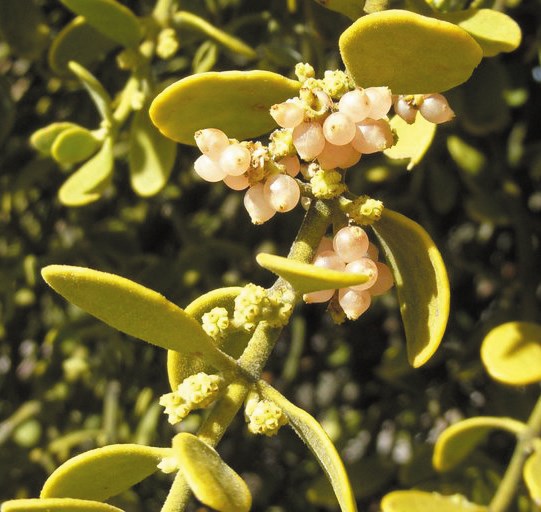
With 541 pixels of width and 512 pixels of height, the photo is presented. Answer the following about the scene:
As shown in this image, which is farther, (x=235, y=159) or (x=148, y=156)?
(x=148, y=156)

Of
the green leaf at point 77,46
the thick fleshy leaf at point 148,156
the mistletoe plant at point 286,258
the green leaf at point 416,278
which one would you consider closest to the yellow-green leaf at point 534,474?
the mistletoe plant at point 286,258

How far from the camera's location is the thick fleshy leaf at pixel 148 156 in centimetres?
84

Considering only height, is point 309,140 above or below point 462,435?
above

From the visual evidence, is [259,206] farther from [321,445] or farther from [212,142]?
[321,445]

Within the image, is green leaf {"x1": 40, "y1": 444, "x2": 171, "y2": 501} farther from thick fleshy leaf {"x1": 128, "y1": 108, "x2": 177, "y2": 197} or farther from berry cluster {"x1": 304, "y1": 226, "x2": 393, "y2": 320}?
thick fleshy leaf {"x1": 128, "y1": 108, "x2": 177, "y2": 197}

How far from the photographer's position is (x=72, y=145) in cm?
79

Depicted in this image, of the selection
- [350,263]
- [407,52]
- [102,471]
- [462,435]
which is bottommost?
[462,435]

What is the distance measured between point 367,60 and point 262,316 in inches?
6.8

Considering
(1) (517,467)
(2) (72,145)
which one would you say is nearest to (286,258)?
(1) (517,467)

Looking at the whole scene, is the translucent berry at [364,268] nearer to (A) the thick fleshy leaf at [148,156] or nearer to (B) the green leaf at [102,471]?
(B) the green leaf at [102,471]

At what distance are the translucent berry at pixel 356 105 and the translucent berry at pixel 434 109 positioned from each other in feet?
0.29

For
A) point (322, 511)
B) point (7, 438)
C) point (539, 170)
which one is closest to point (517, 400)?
point (539, 170)

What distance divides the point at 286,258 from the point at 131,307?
10 cm

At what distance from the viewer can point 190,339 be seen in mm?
546
